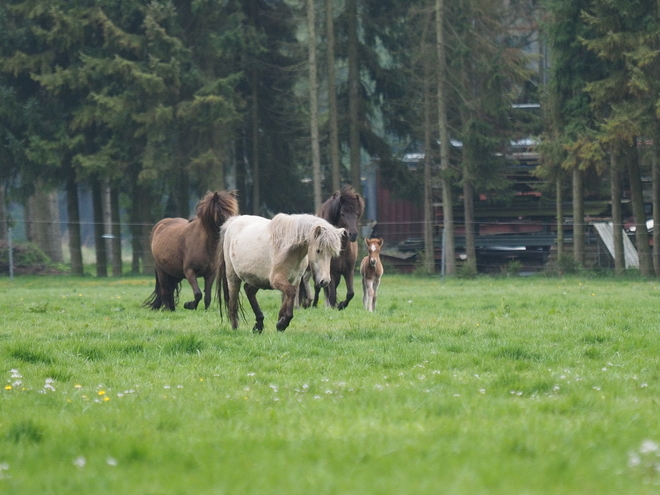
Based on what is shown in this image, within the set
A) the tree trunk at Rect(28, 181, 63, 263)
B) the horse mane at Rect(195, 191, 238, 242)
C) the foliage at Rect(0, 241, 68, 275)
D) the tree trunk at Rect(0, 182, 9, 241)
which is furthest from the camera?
the tree trunk at Rect(28, 181, 63, 263)

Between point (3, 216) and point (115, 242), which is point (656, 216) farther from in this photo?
point (3, 216)

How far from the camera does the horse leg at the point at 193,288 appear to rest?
14.4 metres

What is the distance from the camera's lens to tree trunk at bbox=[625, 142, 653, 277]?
1069 inches

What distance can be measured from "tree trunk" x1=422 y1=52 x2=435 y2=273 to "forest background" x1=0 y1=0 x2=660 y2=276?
4.0 inches

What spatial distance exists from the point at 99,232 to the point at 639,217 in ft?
61.9

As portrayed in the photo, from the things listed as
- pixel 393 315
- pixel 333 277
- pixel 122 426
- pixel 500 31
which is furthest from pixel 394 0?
pixel 122 426

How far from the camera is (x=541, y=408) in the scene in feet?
18.9

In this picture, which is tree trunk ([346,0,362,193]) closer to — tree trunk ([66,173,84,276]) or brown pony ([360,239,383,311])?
tree trunk ([66,173,84,276])

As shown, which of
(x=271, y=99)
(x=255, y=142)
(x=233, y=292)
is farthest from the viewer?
(x=271, y=99)

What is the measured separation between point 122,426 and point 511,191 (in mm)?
31198

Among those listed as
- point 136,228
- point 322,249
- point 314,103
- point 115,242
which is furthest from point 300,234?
point 115,242

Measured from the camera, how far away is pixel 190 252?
14.8 metres

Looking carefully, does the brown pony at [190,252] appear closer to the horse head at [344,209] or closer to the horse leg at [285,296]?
the horse head at [344,209]

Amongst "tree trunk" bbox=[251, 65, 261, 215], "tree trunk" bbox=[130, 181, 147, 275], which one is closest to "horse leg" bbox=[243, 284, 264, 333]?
"tree trunk" bbox=[130, 181, 147, 275]
